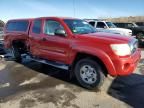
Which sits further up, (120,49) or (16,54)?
(120,49)

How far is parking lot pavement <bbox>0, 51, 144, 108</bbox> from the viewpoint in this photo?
4.93 metres

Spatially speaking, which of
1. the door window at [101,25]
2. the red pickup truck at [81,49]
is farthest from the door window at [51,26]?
the door window at [101,25]

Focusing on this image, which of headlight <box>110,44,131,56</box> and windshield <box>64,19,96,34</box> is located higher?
windshield <box>64,19,96,34</box>

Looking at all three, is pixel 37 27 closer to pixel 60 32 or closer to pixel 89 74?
pixel 60 32

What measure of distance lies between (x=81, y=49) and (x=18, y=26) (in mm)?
4083

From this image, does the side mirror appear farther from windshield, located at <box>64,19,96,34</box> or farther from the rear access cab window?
the rear access cab window

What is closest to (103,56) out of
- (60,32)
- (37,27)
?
(60,32)

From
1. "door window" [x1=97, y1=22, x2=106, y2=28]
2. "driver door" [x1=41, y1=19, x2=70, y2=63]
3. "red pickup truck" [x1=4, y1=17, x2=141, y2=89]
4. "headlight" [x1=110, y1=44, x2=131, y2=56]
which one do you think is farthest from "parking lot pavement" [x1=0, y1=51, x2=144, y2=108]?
"door window" [x1=97, y1=22, x2=106, y2=28]

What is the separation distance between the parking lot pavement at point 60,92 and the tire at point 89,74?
0.59 feet

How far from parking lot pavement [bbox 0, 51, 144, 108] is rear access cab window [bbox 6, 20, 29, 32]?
1739mm

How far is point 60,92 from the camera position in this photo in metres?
5.69

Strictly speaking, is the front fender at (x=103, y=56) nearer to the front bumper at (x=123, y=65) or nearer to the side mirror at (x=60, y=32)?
the front bumper at (x=123, y=65)

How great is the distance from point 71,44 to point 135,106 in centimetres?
239

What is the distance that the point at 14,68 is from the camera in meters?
8.48
